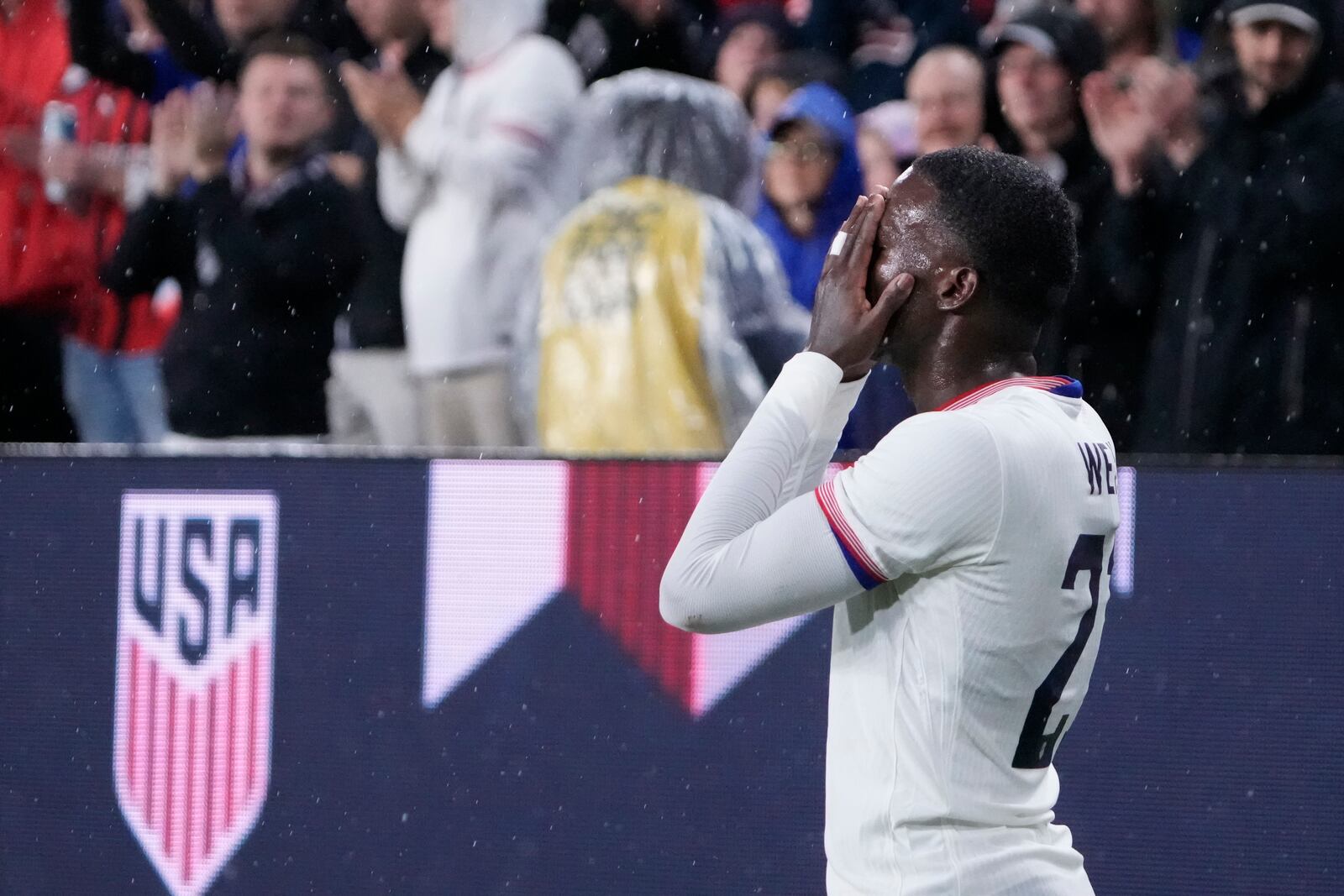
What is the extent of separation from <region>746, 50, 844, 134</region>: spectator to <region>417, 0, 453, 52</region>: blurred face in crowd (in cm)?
76

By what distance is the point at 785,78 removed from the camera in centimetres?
342

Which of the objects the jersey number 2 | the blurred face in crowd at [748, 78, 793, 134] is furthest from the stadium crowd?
the jersey number 2

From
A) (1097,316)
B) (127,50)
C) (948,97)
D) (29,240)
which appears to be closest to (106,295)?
(29,240)

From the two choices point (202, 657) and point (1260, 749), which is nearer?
point (1260, 749)

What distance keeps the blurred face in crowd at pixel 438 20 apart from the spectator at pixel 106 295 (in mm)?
798

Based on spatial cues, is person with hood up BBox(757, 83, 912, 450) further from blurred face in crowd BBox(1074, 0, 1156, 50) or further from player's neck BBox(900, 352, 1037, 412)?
player's neck BBox(900, 352, 1037, 412)

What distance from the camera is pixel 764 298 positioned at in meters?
3.41

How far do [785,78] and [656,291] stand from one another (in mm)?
556

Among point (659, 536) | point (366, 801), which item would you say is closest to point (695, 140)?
point (659, 536)

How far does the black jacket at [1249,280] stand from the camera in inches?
119

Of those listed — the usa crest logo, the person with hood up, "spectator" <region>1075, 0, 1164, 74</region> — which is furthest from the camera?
the usa crest logo

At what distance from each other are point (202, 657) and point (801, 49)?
2016mm

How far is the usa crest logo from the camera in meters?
3.64

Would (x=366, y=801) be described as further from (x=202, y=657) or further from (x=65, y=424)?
(x=65, y=424)
